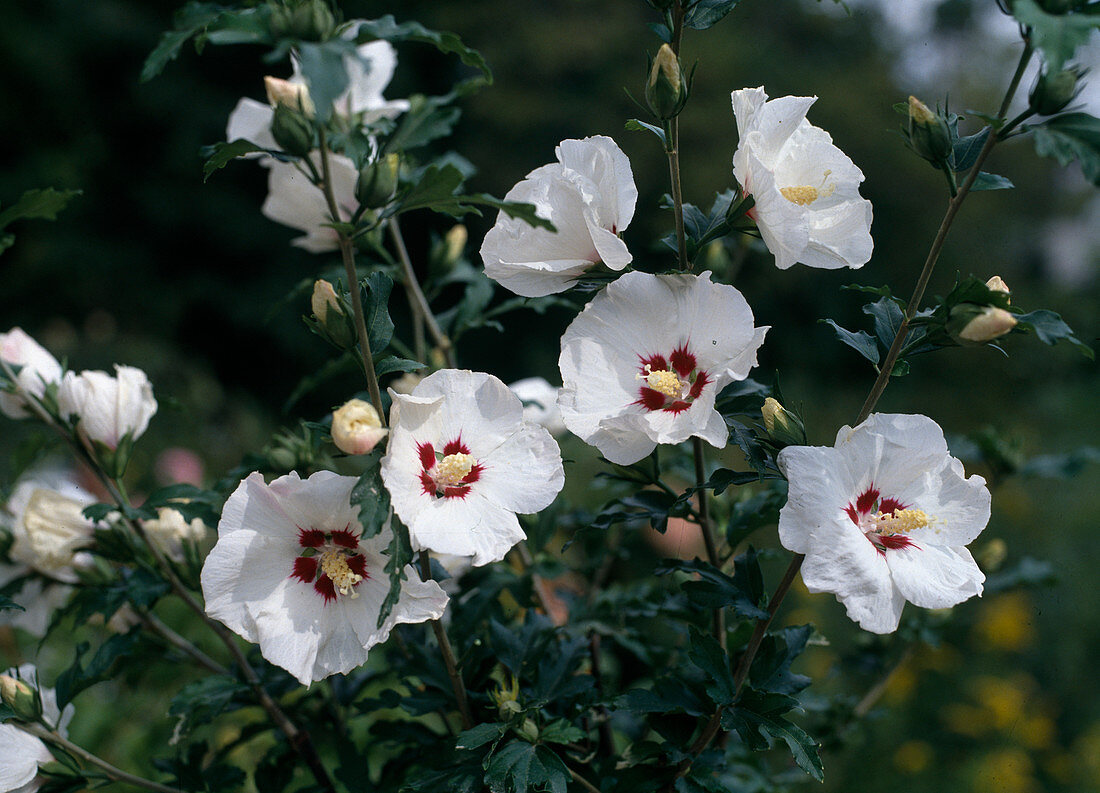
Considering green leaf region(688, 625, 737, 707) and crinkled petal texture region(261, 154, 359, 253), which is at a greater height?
A: crinkled petal texture region(261, 154, 359, 253)

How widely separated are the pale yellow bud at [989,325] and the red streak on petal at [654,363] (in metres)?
0.28

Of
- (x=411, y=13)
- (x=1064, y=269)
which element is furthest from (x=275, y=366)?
(x=1064, y=269)

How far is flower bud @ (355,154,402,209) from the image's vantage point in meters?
0.79

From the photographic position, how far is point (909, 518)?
82 centimetres

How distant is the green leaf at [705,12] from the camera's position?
2.83 feet

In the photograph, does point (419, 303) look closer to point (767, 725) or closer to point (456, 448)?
point (456, 448)

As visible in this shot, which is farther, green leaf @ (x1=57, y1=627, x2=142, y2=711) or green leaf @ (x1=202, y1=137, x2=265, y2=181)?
green leaf @ (x1=57, y1=627, x2=142, y2=711)

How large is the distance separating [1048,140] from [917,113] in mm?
113

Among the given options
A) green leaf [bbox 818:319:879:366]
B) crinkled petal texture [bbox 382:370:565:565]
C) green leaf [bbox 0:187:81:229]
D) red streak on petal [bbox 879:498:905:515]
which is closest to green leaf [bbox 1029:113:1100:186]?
green leaf [bbox 818:319:879:366]

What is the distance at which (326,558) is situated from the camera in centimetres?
83

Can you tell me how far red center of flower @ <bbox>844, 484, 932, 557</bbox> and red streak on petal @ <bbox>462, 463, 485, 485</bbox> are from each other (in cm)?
34

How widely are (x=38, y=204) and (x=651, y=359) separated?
0.69m

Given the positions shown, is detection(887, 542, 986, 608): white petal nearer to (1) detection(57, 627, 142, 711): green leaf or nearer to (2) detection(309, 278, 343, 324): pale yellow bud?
(2) detection(309, 278, 343, 324): pale yellow bud

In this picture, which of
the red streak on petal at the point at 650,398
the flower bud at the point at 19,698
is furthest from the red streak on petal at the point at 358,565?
the flower bud at the point at 19,698
